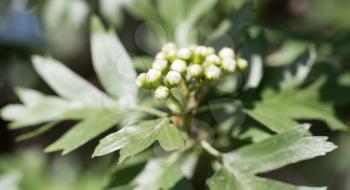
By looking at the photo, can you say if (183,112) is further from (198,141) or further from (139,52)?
(139,52)

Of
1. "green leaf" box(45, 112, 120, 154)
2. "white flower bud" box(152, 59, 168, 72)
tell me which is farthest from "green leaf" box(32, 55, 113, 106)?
"white flower bud" box(152, 59, 168, 72)

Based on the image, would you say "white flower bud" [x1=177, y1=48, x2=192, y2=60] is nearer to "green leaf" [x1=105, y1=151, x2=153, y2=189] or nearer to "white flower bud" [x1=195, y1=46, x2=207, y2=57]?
"white flower bud" [x1=195, y1=46, x2=207, y2=57]

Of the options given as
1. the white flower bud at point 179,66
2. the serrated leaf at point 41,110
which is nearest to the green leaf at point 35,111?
the serrated leaf at point 41,110

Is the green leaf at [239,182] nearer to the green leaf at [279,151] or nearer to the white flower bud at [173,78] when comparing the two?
the green leaf at [279,151]

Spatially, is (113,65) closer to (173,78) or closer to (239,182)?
(173,78)

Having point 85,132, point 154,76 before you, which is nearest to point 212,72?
point 154,76

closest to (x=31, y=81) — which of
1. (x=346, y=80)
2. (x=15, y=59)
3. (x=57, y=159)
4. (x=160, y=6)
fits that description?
(x=15, y=59)

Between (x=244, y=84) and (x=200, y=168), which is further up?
(x=244, y=84)
